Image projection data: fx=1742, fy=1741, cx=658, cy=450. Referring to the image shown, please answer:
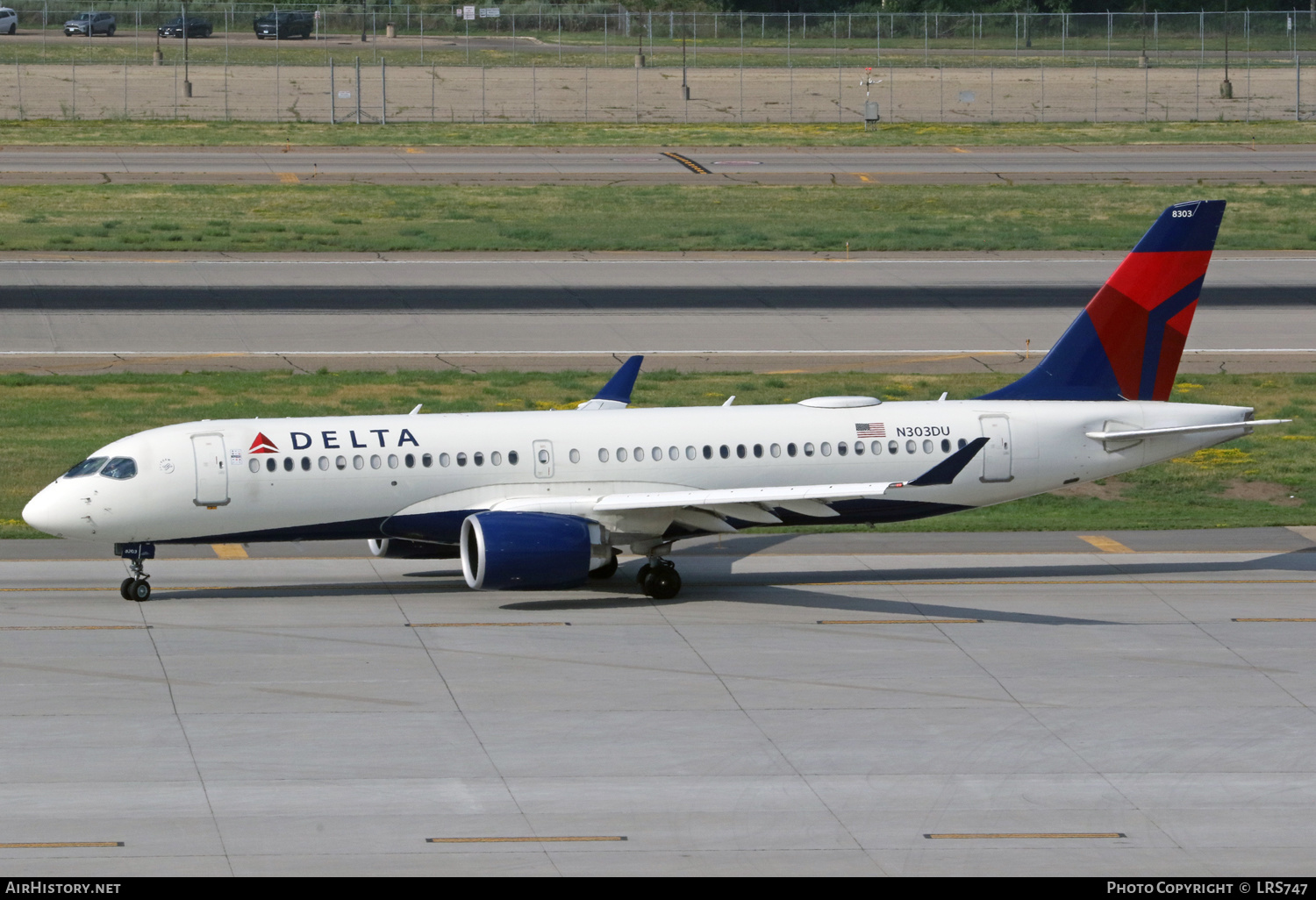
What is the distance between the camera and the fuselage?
30469 mm

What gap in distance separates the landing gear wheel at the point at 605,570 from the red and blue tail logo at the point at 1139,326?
325 inches

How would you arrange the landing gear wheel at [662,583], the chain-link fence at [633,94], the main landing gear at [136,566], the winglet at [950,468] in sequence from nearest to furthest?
the winglet at [950,468], the main landing gear at [136,566], the landing gear wheel at [662,583], the chain-link fence at [633,94]

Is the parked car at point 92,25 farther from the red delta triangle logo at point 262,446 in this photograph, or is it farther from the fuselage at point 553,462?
the red delta triangle logo at point 262,446

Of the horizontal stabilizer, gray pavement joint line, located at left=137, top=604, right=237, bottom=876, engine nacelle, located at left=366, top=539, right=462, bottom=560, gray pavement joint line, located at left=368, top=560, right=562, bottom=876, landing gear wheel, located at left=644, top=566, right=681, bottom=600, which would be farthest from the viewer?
the horizontal stabilizer

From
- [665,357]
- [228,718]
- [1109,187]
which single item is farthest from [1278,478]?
[1109,187]

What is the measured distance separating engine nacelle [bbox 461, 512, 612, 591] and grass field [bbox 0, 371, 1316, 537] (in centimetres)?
1053


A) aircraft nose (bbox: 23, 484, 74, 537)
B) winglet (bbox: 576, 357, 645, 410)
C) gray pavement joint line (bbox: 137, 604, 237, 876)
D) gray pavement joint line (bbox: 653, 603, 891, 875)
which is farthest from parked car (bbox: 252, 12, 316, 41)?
gray pavement joint line (bbox: 653, 603, 891, 875)

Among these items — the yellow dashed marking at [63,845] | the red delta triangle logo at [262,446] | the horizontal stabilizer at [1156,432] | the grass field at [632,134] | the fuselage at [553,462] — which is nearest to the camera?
the yellow dashed marking at [63,845]

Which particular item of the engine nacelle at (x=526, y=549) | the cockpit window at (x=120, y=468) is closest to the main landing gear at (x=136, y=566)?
the cockpit window at (x=120, y=468)

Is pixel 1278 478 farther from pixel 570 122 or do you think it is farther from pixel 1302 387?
pixel 570 122

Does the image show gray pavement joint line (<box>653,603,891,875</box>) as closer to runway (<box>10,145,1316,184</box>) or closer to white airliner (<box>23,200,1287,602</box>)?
white airliner (<box>23,200,1287,602</box>)

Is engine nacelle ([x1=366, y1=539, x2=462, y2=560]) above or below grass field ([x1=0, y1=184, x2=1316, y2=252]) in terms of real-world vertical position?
below

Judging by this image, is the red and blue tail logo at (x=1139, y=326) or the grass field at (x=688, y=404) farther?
the grass field at (x=688, y=404)

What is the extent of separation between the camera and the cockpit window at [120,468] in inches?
1193
